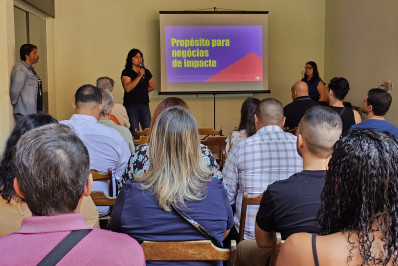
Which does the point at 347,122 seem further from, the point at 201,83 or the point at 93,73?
the point at 93,73

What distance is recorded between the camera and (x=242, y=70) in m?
8.95

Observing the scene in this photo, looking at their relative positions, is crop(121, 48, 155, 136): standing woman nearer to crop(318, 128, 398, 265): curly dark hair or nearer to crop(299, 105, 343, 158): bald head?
crop(299, 105, 343, 158): bald head

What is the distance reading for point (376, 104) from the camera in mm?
4344

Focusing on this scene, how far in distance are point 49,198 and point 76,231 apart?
11 cm

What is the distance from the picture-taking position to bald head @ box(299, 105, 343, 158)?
2.34 meters

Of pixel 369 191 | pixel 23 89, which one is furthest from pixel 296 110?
pixel 369 191

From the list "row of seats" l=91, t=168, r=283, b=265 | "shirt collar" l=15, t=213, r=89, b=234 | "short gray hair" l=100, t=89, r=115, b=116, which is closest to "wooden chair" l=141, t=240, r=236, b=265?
"row of seats" l=91, t=168, r=283, b=265

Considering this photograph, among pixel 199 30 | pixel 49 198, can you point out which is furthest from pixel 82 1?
pixel 49 198

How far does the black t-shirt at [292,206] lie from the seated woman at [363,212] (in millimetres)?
583

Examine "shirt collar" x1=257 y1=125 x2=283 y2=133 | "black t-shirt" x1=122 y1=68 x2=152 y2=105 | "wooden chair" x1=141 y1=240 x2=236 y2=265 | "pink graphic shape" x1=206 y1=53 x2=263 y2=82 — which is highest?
"pink graphic shape" x1=206 y1=53 x2=263 y2=82

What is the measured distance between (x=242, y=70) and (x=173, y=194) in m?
7.05

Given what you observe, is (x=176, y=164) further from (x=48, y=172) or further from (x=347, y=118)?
(x=347, y=118)

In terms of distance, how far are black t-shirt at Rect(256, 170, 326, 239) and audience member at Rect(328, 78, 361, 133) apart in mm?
3066

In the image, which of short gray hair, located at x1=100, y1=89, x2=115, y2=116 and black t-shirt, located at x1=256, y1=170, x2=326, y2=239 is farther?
short gray hair, located at x1=100, y1=89, x2=115, y2=116
